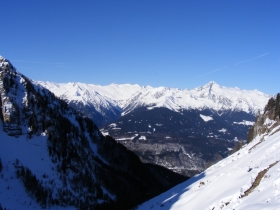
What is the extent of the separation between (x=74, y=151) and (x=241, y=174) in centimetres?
6332

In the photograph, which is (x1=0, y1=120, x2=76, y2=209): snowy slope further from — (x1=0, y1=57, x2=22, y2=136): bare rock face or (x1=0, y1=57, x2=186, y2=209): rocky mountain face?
(x1=0, y1=57, x2=22, y2=136): bare rock face

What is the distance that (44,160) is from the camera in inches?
2625

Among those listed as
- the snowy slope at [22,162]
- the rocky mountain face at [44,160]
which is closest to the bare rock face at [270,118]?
the rocky mountain face at [44,160]

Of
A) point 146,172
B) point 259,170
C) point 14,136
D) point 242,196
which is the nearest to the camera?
point 242,196

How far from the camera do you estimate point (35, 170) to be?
6147cm

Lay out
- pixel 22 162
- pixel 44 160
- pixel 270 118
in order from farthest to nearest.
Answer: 1. pixel 270 118
2. pixel 44 160
3. pixel 22 162

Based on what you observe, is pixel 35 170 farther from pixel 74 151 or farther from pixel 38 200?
pixel 74 151

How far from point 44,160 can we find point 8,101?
703 inches

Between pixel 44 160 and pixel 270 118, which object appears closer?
pixel 44 160

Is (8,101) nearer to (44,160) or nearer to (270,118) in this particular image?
(44,160)

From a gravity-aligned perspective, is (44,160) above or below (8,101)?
below

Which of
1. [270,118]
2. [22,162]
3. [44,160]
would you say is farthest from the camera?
[270,118]

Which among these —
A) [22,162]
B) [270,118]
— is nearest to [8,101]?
[22,162]

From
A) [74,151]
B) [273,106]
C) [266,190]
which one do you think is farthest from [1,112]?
[273,106]
